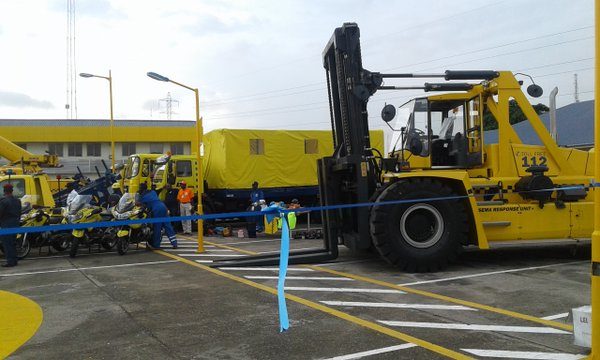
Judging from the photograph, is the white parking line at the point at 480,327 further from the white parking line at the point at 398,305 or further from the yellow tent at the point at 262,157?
the yellow tent at the point at 262,157

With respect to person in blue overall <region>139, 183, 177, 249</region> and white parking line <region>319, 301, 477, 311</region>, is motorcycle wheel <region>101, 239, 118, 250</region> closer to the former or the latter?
person in blue overall <region>139, 183, 177, 249</region>

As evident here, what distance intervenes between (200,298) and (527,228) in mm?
5898

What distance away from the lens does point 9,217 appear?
35.3ft

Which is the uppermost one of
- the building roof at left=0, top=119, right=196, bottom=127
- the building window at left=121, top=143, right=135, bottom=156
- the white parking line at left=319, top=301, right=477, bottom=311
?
the building roof at left=0, top=119, right=196, bottom=127

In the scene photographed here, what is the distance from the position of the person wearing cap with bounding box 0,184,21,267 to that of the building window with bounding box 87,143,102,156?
45.3 meters

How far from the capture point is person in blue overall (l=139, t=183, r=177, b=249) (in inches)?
510

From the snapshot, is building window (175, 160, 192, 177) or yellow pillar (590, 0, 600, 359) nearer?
yellow pillar (590, 0, 600, 359)

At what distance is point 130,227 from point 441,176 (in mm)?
7487

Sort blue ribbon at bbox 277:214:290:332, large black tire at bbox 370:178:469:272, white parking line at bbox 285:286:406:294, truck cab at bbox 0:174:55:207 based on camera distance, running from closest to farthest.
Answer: blue ribbon at bbox 277:214:290:332 → white parking line at bbox 285:286:406:294 → large black tire at bbox 370:178:469:272 → truck cab at bbox 0:174:55:207

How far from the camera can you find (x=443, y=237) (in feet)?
28.7

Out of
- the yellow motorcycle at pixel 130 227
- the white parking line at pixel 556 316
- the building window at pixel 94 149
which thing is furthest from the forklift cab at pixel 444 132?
the building window at pixel 94 149

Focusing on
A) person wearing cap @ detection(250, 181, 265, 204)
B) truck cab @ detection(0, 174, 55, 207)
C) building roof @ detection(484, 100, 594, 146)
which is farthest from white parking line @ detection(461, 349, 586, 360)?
building roof @ detection(484, 100, 594, 146)

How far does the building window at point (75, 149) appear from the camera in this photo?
52.6 meters

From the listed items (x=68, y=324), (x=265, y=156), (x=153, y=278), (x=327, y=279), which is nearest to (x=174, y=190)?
(x=265, y=156)
